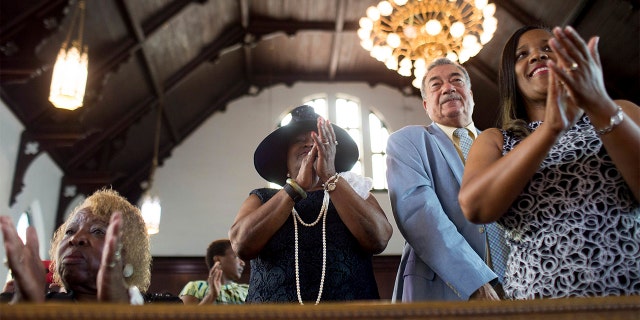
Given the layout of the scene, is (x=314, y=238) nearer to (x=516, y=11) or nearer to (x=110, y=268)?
(x=110, y=268)

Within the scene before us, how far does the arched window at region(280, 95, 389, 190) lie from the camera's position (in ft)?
34.2

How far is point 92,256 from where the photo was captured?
1586 mm

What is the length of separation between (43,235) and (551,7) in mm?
7514

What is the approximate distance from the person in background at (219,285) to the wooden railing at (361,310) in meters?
2.37

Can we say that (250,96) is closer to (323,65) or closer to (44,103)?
(323,65)

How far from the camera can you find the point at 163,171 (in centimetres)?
1020

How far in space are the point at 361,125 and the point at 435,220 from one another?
914cm

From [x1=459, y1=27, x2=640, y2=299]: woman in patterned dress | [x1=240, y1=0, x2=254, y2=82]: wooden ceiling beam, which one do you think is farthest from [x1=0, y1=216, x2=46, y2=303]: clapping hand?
[x1=240, y1=0, x2=254, y2=82]: wooden ceiling beam

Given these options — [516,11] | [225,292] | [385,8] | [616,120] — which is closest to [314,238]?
[616,120]

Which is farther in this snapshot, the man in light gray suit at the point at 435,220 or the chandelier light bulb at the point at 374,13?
the chandelier light bulb at the point at 374,13

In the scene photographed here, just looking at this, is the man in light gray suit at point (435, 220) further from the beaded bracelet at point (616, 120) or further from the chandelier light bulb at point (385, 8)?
the chandelier light bulb at point (385, 8)

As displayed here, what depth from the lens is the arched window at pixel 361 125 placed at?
10430mm

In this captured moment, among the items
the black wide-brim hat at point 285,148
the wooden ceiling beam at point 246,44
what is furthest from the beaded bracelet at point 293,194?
the wooden ceiling beam at point 246,44

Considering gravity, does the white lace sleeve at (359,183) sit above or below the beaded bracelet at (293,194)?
below
